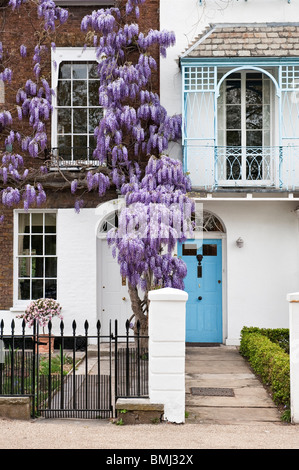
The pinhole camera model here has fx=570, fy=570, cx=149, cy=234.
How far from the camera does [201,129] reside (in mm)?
11602

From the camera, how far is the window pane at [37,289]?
39.0 feet

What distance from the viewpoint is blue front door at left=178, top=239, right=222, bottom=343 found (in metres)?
11.8

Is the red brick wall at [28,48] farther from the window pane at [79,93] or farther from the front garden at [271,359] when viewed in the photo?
the front garden at [271,359]

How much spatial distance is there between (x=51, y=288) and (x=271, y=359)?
5.48m

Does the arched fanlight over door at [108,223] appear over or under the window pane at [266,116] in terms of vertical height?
under

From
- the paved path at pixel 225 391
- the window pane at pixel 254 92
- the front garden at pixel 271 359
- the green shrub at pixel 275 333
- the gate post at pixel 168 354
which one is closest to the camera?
the gate post at pixel 168 354

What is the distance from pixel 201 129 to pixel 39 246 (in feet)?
13.6

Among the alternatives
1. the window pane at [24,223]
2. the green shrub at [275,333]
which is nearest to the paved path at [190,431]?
the green shrub at [275,333]

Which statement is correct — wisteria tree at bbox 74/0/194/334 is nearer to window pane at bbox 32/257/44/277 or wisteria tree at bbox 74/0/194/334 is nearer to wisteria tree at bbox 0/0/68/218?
wisteria tree at bbox 0/0/68/218

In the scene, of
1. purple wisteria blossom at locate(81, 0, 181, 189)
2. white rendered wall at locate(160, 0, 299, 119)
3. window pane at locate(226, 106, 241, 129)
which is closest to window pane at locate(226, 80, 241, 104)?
window pane at locate(226, 106, 241, 129)

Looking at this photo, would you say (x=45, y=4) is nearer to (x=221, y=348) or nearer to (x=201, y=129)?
(x=201, y=129)

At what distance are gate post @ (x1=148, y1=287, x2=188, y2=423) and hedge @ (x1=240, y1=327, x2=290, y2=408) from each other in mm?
1434

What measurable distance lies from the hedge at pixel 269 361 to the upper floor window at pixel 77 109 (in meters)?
4.92
